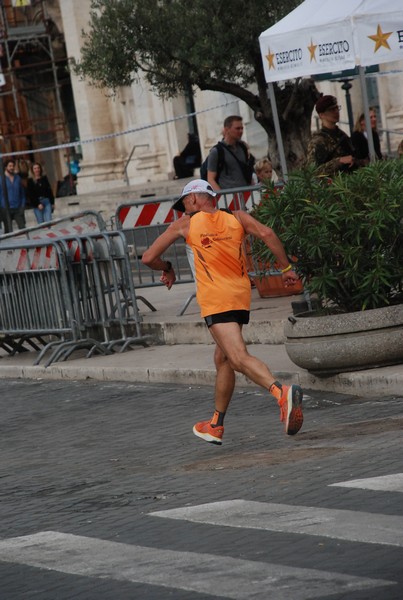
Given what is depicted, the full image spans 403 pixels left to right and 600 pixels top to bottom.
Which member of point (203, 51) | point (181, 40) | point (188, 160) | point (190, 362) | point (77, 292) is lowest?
point (190, 362)

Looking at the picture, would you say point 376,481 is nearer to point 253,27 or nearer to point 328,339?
point 328,339

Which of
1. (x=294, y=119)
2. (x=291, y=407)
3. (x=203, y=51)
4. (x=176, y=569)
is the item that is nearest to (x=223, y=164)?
(x=294, y=119)

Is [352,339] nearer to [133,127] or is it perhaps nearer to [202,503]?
[202,503]

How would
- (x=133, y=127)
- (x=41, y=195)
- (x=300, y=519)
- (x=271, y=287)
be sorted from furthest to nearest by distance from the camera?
(x=133, y=127) → (x=41, y=195) → (x=271, y=287) → (x=300, y=519)

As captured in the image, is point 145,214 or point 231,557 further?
point 145,214

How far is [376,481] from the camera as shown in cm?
830

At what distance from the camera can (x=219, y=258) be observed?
34.3ft

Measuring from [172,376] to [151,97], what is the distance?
25867 mm

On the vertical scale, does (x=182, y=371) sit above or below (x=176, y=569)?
below

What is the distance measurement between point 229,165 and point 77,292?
220 cm

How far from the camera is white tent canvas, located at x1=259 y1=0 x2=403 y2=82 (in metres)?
13.7

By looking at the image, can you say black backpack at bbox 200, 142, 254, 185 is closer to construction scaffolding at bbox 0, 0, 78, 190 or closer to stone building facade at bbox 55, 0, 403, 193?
stone building facade at bbox 55, 0, 403, 193

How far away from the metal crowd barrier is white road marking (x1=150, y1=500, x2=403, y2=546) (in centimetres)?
786

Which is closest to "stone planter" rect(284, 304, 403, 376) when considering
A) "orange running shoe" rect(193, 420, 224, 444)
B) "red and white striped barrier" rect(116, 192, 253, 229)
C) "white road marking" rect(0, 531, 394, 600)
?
"orange running shoe" rect(193, 420, 224, 444)
